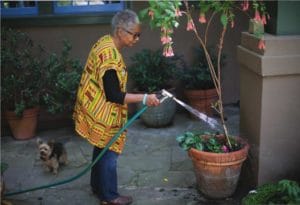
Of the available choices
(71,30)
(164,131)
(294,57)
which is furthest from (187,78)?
(294,57)

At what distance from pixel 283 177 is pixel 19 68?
3.46m

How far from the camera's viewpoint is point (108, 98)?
4137mm

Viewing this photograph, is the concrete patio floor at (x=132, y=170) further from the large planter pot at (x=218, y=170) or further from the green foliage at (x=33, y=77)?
the green foliage at (x=33, y=77)

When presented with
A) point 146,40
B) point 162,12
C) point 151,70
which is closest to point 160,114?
point 151,70

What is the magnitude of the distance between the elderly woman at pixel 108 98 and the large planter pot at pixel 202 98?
8.46ft

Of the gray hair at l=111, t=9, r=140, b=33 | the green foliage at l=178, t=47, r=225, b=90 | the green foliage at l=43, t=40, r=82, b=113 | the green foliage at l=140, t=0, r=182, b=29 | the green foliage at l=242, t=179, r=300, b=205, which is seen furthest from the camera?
the green foliage at l=178, t=47, r=225, b=90

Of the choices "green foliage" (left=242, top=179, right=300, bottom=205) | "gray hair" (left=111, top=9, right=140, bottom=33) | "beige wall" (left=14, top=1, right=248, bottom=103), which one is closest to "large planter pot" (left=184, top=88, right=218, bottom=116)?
"beige wall" (left=14, top=1, right=248, bottom=103)

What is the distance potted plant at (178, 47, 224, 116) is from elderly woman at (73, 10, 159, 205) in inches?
102

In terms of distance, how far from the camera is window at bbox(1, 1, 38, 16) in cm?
654

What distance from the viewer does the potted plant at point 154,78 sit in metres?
6.60

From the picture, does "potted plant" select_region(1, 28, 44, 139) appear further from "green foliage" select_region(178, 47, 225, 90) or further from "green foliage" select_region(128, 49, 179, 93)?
"green foliage" select_region(178, 47, 225, 90)

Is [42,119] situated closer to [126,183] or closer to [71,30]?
[71,30]

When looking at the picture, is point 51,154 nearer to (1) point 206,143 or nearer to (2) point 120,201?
(2) point 120,201

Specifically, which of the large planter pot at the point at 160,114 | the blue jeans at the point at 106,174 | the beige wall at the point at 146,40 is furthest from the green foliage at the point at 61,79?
the blue jeans at the point at 106,174
